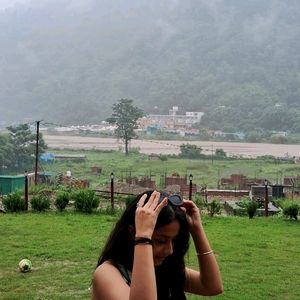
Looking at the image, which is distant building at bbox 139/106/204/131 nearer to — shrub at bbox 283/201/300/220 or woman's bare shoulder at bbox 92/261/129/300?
shrub at bbox 283/201/300/220

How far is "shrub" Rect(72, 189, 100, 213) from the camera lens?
1003 cm

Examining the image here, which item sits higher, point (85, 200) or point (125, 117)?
point (125, 117)

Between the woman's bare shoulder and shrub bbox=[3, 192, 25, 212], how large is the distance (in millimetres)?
8963

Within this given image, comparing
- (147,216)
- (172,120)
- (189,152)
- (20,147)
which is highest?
(172,120)

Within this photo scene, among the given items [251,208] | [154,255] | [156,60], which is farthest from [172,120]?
[154,255]

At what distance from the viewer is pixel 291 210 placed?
388 inches

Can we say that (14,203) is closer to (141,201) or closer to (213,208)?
(213,208)

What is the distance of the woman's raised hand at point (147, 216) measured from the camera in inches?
55.5

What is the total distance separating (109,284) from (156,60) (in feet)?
384

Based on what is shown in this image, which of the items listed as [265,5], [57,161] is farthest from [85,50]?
[57,161]

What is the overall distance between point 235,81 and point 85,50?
41.8 metres

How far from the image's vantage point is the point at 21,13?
517 ft

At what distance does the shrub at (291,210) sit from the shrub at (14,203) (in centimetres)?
502

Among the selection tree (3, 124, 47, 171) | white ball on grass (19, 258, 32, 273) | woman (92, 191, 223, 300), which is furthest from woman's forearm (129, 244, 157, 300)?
tree (3, 124, 47, 171)
